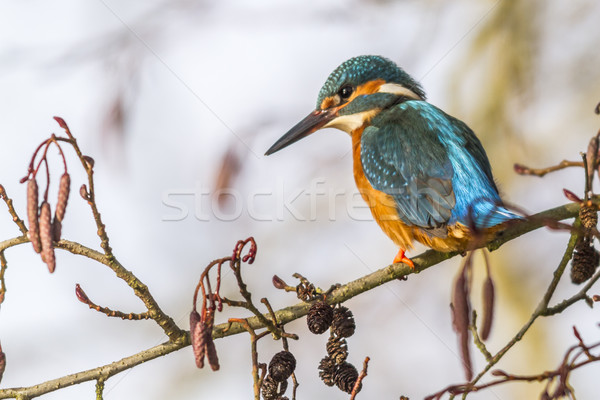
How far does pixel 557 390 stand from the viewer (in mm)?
1278

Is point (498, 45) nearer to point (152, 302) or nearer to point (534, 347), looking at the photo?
point (534, 347)

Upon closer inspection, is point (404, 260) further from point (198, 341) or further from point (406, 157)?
point (198, 341)

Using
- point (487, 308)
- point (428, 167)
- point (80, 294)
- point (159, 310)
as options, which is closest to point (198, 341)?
point (159, 310)

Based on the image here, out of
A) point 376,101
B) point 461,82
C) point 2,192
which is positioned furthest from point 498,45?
point 2,192

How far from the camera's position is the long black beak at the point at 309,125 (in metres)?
2.86

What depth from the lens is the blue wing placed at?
2211 millimetres

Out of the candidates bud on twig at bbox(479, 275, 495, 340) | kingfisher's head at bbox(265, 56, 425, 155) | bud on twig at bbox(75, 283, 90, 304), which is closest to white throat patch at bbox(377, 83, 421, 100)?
kingfisher's head at bbox(265, 56, 425, 155)

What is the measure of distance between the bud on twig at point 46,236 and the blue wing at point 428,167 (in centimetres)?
125

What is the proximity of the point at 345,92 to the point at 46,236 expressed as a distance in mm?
1732

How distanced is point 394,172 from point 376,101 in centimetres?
47

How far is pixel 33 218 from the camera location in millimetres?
1368

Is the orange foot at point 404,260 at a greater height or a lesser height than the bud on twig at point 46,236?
greater

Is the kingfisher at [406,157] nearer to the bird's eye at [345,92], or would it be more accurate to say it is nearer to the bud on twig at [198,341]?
the bird's eye at [345,92]

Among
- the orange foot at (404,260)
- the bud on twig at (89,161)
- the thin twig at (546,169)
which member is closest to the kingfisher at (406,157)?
the orange foot at (404,260)
